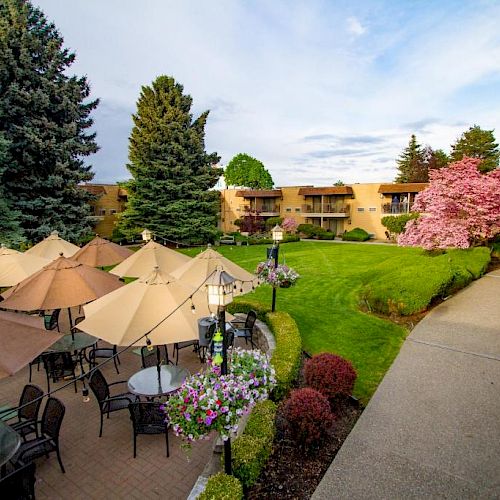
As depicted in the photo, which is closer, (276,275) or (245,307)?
(276,275)

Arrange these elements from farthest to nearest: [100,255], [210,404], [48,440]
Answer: [100,255]
[48,440]
[210,404]

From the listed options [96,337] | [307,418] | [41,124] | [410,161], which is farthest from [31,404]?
[410,161]

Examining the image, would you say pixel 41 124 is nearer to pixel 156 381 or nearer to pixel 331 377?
pixel 156 381

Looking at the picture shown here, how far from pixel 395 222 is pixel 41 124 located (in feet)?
103

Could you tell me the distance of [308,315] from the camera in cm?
1154

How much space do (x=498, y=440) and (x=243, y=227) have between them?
3296 centimetres

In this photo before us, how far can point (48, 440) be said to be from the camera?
15.9 ft

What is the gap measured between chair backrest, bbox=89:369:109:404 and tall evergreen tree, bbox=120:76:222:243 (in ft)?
73.5

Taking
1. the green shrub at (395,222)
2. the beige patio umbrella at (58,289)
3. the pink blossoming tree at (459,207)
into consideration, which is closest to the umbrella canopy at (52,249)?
the beige patio umbrella at (58,289)

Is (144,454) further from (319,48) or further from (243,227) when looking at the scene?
(243,227)

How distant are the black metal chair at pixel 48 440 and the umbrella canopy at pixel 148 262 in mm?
4909

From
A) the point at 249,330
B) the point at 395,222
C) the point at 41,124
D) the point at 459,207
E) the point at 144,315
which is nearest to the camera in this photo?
the point at 144,315

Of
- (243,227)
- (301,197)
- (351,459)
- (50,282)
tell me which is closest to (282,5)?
(50,282)

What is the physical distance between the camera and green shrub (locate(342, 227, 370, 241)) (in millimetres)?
36438
